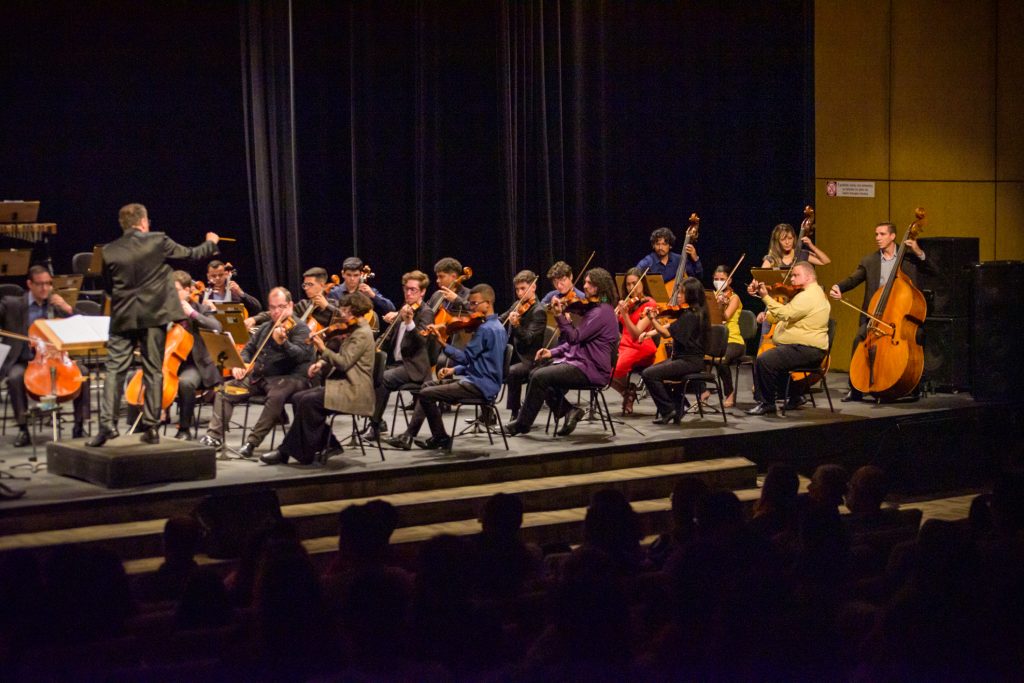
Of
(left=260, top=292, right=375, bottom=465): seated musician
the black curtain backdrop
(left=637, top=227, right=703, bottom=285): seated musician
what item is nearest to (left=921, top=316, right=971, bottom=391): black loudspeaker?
(left=637, top=227, right=703, bottom=285): seated musician

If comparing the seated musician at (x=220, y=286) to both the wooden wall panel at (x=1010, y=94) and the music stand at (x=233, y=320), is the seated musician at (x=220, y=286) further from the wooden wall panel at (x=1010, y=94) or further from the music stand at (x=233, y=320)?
the wooden wall panel at (x=1010, y=94)

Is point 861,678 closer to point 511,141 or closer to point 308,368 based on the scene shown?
point 308,368

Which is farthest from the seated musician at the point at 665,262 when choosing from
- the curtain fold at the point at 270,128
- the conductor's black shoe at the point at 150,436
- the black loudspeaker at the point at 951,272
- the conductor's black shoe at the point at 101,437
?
the conductor's black shoe at the point at 101,437

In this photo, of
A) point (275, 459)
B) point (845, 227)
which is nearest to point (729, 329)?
point (845, 227)

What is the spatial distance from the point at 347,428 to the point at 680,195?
520 centimetres

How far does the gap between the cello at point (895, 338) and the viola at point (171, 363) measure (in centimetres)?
493

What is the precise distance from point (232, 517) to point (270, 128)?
5665mm

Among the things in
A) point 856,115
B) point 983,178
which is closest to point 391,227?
point 856,115

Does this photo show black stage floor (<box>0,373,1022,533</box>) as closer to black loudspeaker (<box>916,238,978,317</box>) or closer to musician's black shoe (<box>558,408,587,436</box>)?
musician's black shoe (<box>558,408,587,436</box>)

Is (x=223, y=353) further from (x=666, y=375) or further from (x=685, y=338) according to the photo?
(x=685, y=338)

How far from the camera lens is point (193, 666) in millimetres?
3309

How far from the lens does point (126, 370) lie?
704 cm

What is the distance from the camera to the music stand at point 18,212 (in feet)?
30.3

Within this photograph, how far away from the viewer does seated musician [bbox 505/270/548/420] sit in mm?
8734
